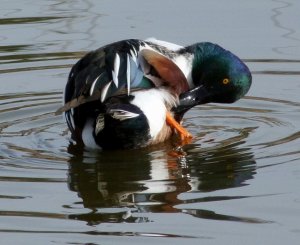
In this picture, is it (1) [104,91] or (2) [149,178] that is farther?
(1) [104,91]

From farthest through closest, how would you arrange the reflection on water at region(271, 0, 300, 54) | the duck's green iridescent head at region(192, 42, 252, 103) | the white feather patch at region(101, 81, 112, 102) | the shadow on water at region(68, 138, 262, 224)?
the reflection on water at region(271, 0, 300, 54), the duck's green iridescent head at region(192, 42, 252, 103), the white feather patch at region(101, 81, 112, 102), the shadow on water at region(68, 138, 262, 224)

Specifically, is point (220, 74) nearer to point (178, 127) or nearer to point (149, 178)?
point (178, 127)

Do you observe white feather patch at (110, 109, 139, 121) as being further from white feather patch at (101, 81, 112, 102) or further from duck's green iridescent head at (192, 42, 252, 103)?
duck's green iridescent head at (192, 42, 252, 103)

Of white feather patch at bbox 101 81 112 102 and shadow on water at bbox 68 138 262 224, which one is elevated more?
white feather patch at bbox 101 81 112 102

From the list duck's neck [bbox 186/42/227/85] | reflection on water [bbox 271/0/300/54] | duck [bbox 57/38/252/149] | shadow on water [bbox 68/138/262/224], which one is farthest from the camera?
reflection on water [bbox 271/0/300/54]

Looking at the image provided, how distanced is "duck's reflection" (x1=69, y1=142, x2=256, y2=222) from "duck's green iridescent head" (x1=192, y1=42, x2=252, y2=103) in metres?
0.46

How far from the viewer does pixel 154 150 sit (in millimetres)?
8188

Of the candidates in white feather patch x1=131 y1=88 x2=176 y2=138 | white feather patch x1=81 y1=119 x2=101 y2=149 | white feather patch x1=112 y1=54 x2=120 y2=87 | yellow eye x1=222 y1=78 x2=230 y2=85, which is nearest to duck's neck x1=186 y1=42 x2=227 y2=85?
yellow eye x1=222 y1=78 x2=230 y2=85

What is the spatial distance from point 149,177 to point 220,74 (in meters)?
1.37

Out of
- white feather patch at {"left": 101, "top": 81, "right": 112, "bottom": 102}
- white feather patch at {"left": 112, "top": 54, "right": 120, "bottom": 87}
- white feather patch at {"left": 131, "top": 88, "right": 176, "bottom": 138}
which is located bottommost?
white feather patch at {"left": 131, "top": 88, "right": 176, "bottom": 138}

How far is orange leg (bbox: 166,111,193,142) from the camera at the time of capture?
8.27m

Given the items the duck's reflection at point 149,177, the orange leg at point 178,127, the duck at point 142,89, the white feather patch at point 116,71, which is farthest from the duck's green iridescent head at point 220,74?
the white feather patch at point 116,71

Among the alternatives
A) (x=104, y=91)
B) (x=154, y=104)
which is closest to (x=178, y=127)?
(x=154, y=104)

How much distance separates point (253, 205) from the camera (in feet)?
21.8
